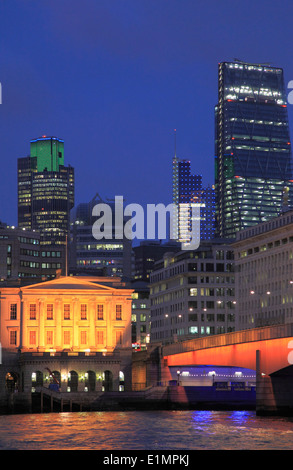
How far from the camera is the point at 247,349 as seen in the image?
458 feet

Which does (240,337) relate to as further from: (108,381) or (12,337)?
(12,337)

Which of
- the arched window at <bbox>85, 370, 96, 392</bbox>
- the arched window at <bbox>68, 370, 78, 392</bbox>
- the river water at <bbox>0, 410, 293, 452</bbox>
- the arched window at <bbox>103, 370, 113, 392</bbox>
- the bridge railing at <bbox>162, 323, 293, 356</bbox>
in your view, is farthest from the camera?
the arched window at <bbox>103, 370, 113, 392</bbox>

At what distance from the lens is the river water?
9988cm

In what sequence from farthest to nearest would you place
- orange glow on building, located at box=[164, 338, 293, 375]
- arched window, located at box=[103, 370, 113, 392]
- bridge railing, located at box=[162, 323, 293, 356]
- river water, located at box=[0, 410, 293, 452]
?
1. arched window, located at box=[103, 370, 113, 392]
2. orange glow on building, located at box=[164, 338, 293, 375]
3. bridge railing, located at box=[162, 323, 293, 356]
4. river water, located at box=[0, 410, 293, 452]

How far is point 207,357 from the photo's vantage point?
6102 inches

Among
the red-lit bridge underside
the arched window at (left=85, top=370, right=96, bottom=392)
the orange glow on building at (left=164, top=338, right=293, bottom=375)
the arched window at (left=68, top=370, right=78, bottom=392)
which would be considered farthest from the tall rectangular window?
the orange glow on building at (left=164, top=338, right=293, bottom=375)

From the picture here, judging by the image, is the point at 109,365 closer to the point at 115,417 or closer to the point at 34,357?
the point at 34,357

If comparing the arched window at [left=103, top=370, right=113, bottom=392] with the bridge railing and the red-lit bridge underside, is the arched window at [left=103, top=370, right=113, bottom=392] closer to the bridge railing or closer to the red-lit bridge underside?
the bridge railing

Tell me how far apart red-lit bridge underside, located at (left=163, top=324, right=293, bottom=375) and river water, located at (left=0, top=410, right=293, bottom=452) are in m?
6.54

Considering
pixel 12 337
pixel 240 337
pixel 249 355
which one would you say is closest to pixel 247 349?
pixel 249 355

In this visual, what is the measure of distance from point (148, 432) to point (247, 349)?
95.2 ft

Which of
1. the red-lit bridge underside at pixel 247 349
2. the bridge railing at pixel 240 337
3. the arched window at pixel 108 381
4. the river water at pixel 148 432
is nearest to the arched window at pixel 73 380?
the arched window at pixel 108 381
